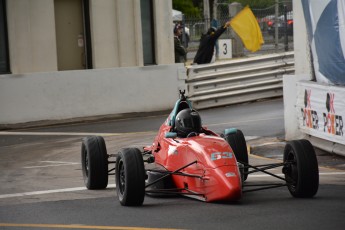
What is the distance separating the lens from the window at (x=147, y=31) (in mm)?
27188

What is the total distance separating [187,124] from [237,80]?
14367mm

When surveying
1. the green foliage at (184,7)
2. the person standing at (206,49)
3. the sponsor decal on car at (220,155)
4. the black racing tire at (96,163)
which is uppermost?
the green foliage at (184,7)

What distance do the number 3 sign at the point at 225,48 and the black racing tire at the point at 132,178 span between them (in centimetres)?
2509

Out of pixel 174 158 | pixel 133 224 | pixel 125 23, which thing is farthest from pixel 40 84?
pixel 133 224

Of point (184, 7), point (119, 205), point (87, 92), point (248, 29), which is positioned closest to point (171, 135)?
point (119, 205)

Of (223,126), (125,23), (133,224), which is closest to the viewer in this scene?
(133,224)

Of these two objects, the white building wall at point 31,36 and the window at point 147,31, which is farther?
the window at point 147,31

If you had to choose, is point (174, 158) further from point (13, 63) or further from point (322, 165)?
point (13, 63)

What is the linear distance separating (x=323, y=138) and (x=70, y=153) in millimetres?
4818

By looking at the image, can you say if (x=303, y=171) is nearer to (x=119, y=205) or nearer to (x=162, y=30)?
(x=119, y=205)

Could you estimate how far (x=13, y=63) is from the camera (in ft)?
80.0

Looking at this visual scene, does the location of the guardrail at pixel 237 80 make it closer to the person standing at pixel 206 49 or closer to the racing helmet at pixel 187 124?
the person standing at pixel 206 49

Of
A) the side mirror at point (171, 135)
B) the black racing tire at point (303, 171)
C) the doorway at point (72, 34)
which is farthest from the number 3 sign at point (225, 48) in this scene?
the black racing tire at point (303, 171)

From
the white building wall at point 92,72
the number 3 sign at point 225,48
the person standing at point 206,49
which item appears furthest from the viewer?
the number 3 sign at point 225,48
